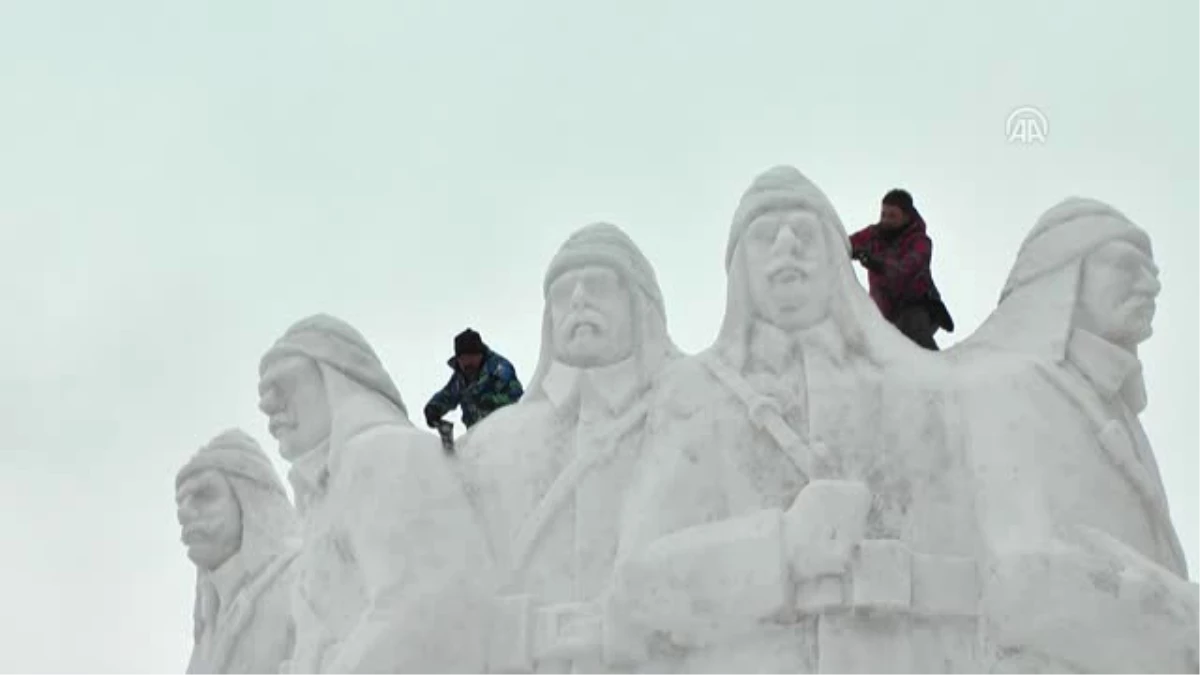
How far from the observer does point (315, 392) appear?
63.4ft

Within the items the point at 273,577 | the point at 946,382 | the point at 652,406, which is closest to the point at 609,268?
the point at 652,406

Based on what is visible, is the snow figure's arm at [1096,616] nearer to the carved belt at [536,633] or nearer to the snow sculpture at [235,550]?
the carved belt at [536,633]

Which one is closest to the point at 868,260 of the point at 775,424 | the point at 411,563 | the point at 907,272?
the point at 907,272

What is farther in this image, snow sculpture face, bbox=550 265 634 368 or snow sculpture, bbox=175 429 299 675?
snow sculpture, bbox=175 429 299 675

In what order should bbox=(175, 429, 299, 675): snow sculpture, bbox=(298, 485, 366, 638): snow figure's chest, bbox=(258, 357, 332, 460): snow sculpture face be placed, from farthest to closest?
bbox=(175, 429, 299, 675): snow sculpture → bbox=(258, 357, 332, 460): snow sculpture face → bbox=(298, 485, 366, 638): snow figure's chest

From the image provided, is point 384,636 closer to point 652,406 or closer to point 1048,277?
point 652,406

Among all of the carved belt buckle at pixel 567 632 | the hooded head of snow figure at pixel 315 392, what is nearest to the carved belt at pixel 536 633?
the carved belt buckle at pixel 567 632

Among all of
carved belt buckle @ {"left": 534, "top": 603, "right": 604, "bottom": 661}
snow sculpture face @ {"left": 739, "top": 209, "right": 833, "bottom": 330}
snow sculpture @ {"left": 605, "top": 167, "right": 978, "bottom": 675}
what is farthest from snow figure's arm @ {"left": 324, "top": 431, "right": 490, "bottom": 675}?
snow sculpture face @ {"left": 739, "top": 209, "right": 833, "bottom": 330}

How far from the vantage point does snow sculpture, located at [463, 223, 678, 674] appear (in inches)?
711

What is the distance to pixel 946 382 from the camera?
59.1 ft

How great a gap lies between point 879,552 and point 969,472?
90 centimetres

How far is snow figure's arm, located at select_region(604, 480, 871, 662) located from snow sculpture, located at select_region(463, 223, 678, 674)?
0.49 m

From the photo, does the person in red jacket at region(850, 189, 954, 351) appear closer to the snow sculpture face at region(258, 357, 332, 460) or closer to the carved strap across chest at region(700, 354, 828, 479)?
the carved strap across chest at region(700, 354, 828, 479)

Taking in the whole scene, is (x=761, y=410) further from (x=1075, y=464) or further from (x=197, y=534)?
(x=197, y=534)
